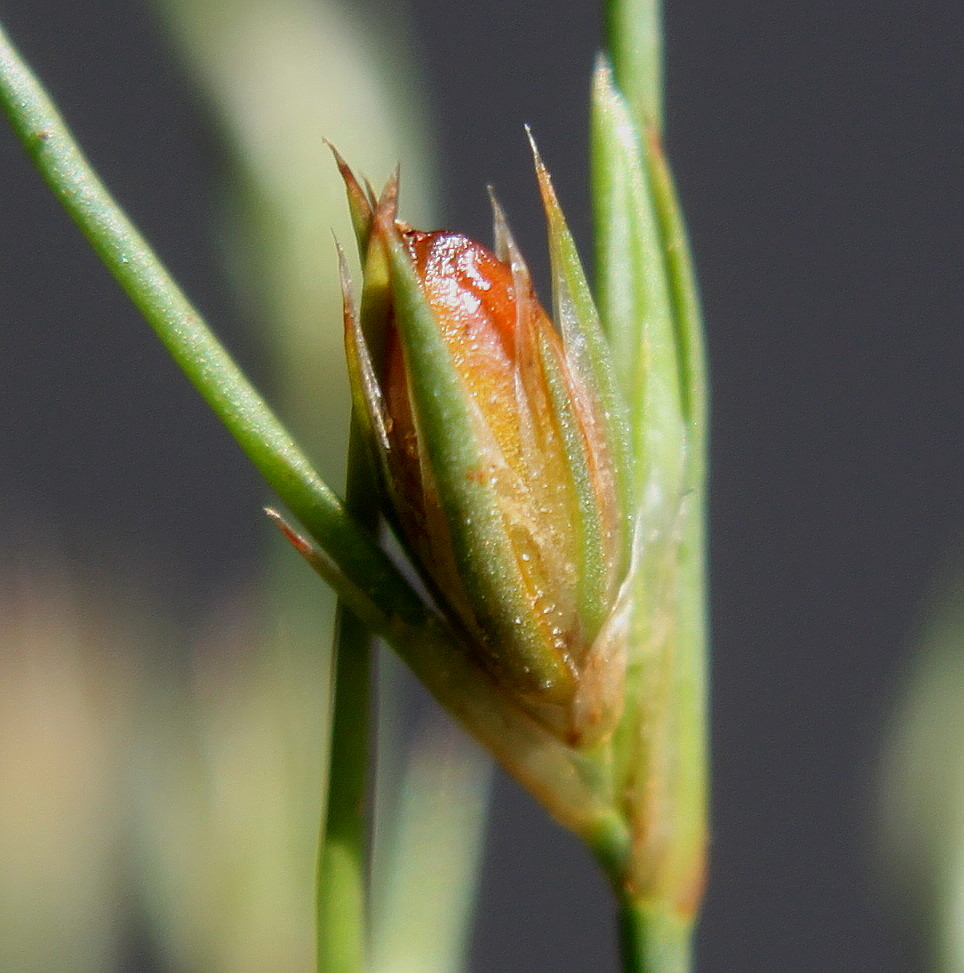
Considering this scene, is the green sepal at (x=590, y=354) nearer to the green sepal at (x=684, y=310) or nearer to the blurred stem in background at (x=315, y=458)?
the green sepal at (x=684, y=310)

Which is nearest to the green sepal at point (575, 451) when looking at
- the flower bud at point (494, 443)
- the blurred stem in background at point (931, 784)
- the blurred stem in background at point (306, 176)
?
the flower bud at point (494, 443)

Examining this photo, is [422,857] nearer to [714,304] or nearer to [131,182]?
[131,182]

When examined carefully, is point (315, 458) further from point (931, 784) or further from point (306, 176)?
point (931, 784)

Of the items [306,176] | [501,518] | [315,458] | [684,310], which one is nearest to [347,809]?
[501,518]

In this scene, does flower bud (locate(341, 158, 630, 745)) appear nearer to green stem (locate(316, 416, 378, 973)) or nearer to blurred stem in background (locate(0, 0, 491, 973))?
green stem (locate(316, 416, 378, 973))

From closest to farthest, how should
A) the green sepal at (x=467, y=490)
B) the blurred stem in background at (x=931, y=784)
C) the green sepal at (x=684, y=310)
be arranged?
the green sepal at (x=467, y=490) < the green sepal at (x=684, y=310) < the blurred stem in background at (x=931, y=784)

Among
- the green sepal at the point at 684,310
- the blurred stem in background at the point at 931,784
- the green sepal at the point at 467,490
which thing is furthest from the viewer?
the blurred stem in background at the point at 931,784
